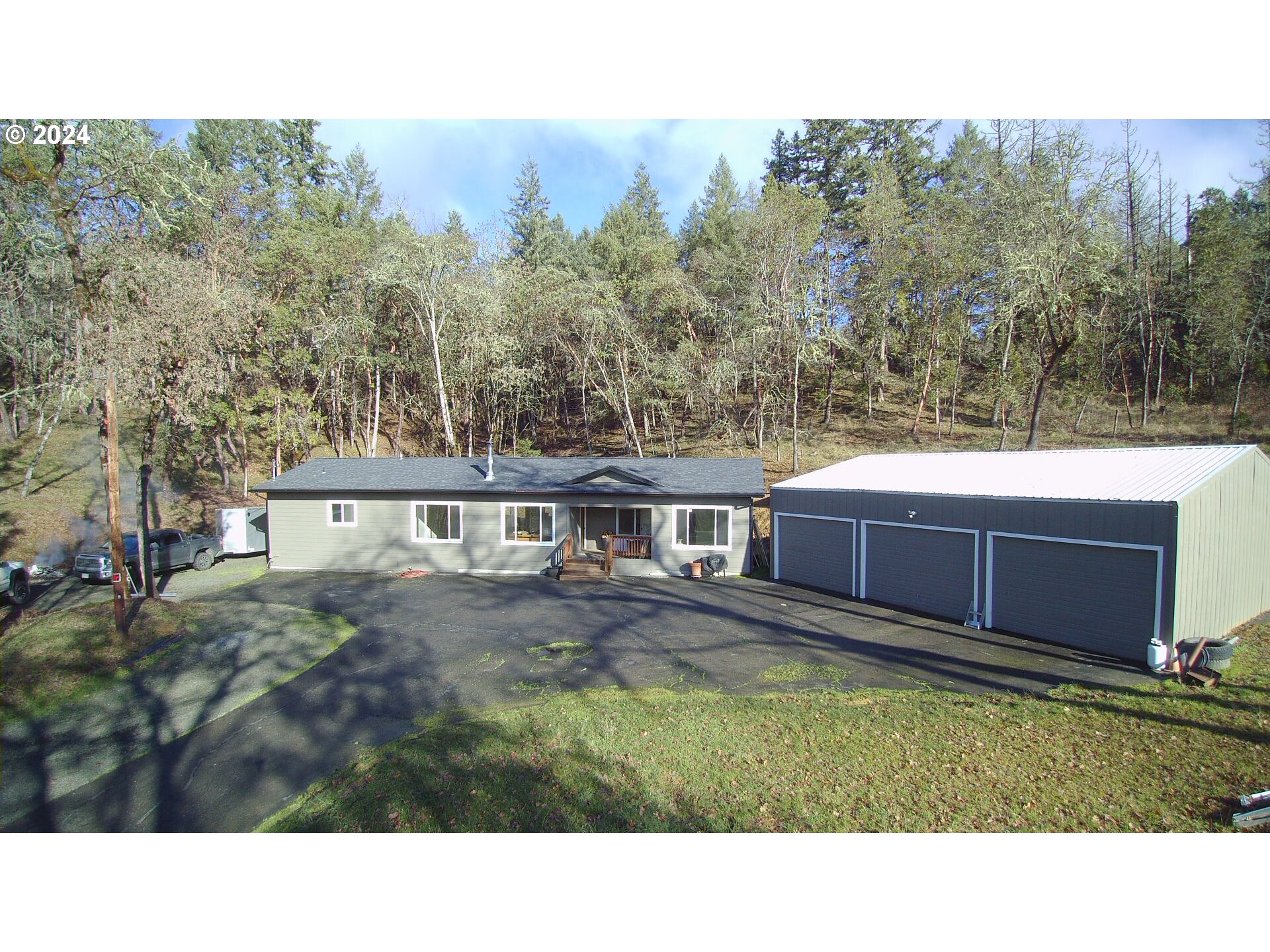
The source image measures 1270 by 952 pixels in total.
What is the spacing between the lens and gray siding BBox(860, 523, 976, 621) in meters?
11.1

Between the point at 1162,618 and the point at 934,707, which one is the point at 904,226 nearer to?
the point at 1162,618

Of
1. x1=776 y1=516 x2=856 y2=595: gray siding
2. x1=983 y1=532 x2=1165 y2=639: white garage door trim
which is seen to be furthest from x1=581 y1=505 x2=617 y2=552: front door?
x1=983 y1=532 x2=1165 y2=639: white garage door trim

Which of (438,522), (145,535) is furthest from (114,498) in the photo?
(438,522)

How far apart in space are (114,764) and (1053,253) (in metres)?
24.6

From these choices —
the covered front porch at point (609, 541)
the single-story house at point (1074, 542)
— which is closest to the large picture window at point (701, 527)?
the covered front porch at point (609, 541)

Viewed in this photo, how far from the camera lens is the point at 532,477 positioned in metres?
17.9

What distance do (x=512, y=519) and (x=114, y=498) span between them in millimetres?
9118

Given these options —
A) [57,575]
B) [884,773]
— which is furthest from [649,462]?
[57,575]

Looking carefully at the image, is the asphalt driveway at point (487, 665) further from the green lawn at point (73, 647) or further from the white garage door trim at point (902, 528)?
the green lawn at point (73, 647)

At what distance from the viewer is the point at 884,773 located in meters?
5.50

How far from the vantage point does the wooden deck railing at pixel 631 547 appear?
16.6 meters

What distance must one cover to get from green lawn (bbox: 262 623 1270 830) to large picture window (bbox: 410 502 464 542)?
10990mm

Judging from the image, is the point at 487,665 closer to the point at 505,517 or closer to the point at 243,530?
the point at 505,517

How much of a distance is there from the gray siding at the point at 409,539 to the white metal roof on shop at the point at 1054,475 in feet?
15.1
